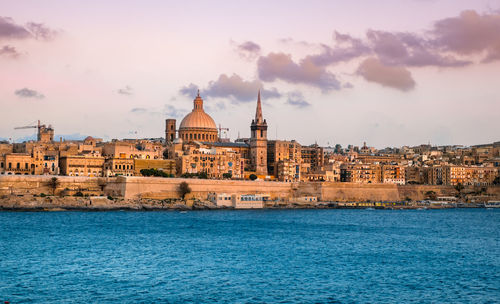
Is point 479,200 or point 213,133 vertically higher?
point 213,133

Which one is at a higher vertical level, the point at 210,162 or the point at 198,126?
the point at 198,126

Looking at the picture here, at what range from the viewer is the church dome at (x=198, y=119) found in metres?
81.2

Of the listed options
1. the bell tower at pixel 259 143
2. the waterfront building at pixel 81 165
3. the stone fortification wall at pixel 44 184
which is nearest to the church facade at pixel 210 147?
the bell tower at pixel 259 143

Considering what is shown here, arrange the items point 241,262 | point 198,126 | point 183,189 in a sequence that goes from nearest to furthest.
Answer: point 241,262
point 183,189
point 198,126

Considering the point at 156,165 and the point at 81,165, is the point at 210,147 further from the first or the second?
the point at 81,165

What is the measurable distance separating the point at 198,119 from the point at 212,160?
14.7 m

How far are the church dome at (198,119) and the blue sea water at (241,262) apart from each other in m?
40.7

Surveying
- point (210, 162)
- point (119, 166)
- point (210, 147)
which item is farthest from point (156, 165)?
point (210, 147)

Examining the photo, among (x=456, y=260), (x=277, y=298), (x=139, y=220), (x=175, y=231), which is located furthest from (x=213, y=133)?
(x=277, y=298)

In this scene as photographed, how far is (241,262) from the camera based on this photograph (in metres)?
24.8

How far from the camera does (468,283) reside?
69.4 ft

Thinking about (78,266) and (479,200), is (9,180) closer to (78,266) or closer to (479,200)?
(78,266)

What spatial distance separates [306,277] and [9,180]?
3571 centimetres

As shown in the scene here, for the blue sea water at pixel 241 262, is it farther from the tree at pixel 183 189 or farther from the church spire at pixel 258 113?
the church spire at pixel 258 113
